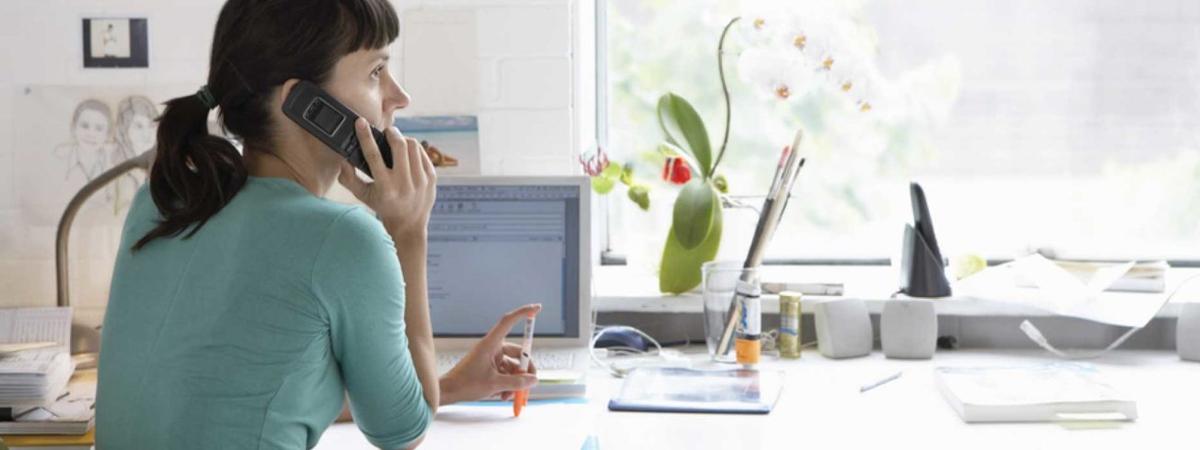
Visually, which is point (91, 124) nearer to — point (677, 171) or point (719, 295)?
point (677, 171)

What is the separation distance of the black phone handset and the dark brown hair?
18 millimetres

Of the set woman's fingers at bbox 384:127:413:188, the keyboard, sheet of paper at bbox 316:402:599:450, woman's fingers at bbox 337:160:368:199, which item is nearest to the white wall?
the keyboard

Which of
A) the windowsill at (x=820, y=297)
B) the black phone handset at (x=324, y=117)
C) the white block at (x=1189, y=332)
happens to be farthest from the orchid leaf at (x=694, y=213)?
the black phone handset at (x=324, y=117)

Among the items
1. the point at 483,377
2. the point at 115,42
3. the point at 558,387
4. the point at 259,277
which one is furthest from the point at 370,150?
the point at 115,42

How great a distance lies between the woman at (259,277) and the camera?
1223mm

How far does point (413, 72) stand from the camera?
7.72 ft

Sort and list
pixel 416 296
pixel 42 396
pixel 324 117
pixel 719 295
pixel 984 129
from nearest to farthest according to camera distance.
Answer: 1. pixel 324 117
2. pixel 416 296
3. pixel 42 396
4. pixel 719 295
5. pixel 984 129

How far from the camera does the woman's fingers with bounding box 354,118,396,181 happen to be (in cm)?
141

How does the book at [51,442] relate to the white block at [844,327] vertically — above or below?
below

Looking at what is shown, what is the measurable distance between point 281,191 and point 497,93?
3.63 feet

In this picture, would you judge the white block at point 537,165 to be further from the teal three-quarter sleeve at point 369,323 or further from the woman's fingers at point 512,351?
the teal three-quarter sleeve at point 369,323

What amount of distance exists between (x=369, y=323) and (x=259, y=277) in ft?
0.37

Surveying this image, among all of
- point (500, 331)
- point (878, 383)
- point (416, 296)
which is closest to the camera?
point (416, 296)

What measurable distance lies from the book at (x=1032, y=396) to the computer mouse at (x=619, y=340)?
0.50 meters
